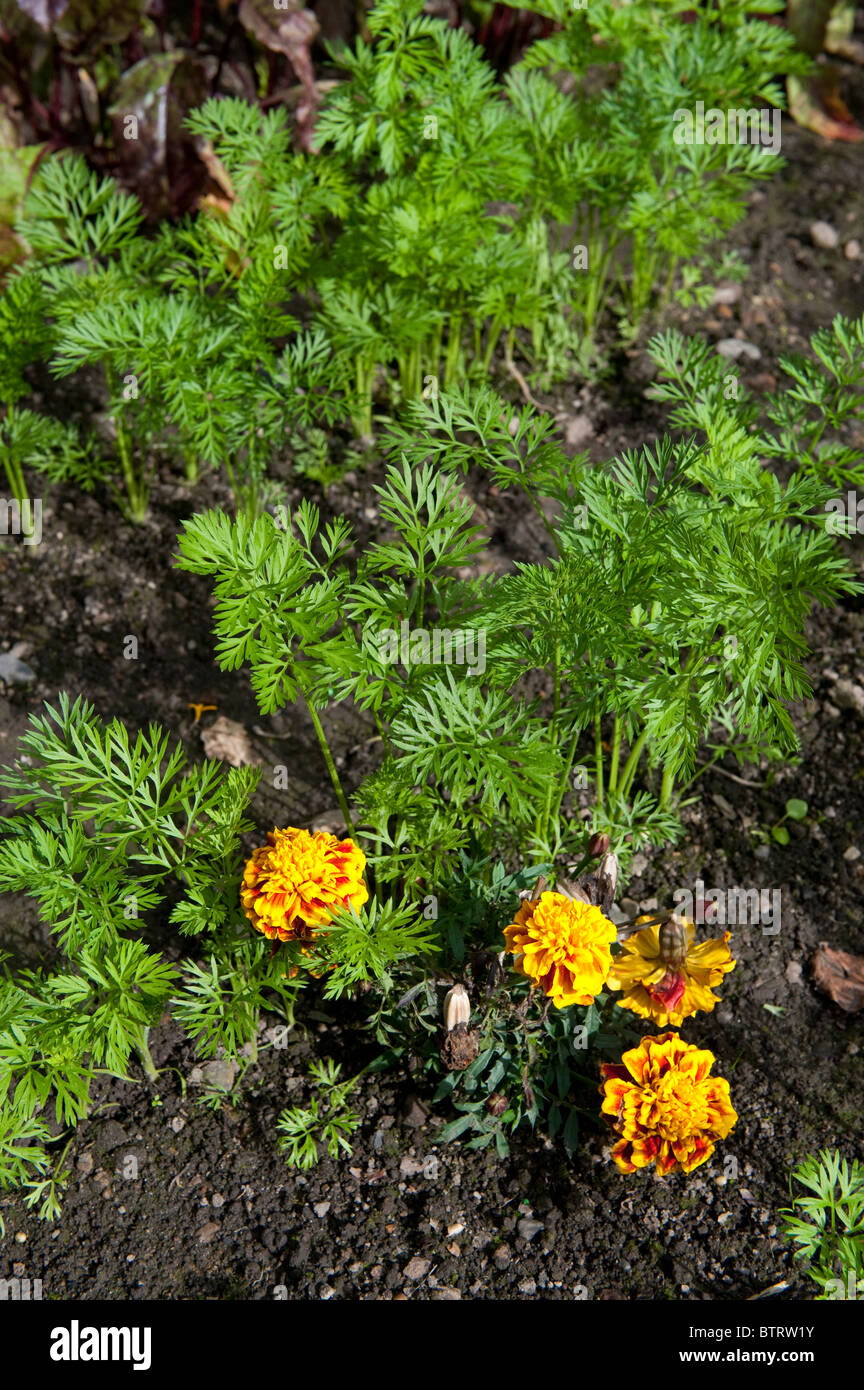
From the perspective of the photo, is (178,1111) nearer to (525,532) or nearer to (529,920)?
(529,920)

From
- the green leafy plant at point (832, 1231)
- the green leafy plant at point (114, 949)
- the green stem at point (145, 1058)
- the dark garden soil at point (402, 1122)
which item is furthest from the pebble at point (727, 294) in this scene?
the green stem at point (145, 1058)

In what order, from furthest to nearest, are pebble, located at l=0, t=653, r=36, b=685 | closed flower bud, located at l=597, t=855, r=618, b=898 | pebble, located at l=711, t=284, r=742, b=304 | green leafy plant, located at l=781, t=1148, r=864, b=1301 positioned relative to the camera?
1. pebble, located at l=711, t=284, r=742, b=304
2. pebble, located at l=0, t=653, r=36, b=685
3. closed flower bud, located at l=597, t=855, r=618, b=898
4. green leafy plant, located at l=781, t=1148, r=864, b=1301

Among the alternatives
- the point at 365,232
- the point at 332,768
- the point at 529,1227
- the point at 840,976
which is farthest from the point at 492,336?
the point at 529,1227

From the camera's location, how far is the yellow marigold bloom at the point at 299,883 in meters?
2.13

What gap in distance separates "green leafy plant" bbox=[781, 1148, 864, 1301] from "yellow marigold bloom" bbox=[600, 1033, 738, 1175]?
0.17 m

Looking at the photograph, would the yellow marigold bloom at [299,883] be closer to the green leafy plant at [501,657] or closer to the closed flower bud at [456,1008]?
the green leafy plant at [501,657]

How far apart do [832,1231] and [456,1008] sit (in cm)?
71

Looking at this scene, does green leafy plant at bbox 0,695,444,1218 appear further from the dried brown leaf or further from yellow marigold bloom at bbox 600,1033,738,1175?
the dried brown leaf

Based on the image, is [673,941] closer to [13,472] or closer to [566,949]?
[566,949]

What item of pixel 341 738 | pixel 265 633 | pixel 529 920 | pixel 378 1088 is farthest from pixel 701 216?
pixel 378 1088

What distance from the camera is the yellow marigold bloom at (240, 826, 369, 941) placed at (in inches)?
83.7

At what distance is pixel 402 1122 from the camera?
94.6 inches

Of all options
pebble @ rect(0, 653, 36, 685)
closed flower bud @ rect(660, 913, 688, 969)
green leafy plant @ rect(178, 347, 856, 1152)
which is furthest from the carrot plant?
closed flower bud @ rect(660, 913, 688, 969)

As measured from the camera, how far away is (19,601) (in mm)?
3268
